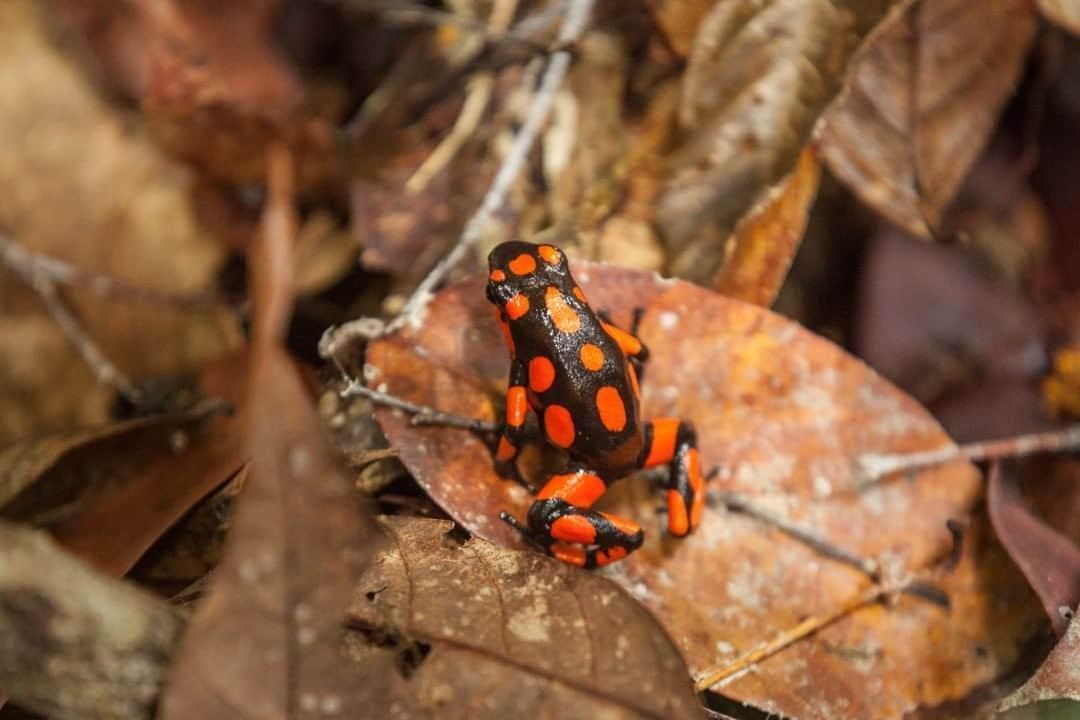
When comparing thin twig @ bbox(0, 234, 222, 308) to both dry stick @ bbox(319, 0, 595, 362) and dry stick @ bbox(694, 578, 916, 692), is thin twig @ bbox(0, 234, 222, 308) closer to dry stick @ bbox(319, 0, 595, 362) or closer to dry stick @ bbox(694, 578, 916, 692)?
dry stick @ bbox(319, 0, 595, 362)

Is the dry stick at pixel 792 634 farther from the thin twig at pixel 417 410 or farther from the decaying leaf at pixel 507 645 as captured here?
the thin twig at pixel 417 410

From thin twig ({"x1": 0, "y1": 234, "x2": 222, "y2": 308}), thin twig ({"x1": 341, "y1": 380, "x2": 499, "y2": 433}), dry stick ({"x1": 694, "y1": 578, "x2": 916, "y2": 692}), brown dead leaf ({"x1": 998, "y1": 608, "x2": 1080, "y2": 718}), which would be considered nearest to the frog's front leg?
thin twig ({"x1": 341, "y1": 380, "x2": 499, "y2": 433})

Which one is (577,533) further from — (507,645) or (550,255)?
(550,255)

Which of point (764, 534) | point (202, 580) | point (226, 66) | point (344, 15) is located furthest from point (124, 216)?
point (764, 534)

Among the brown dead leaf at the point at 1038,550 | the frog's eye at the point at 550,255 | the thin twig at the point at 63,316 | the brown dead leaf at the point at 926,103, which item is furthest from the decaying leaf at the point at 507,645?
the brown dead leaf at the point at 926,103

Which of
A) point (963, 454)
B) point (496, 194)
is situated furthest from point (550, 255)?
point (963, 454)
